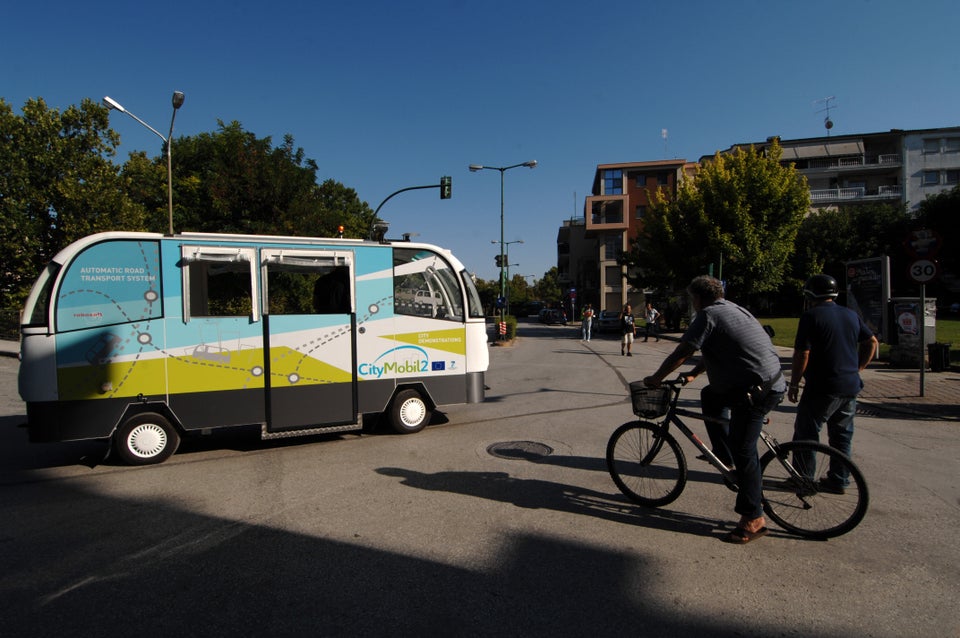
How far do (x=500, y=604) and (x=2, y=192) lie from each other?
30.2 metres

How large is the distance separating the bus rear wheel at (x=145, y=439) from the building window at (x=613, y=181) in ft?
174

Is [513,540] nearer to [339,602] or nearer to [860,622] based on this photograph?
[339,602]

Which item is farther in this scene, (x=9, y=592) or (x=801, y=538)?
(x=801, y=538)

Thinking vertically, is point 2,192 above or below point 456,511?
above

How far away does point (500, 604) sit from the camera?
9.71ft

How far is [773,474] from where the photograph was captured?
3861 millimetres

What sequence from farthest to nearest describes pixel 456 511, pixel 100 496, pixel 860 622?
pixel 100 496
pixel 456 511
pixel 860 622

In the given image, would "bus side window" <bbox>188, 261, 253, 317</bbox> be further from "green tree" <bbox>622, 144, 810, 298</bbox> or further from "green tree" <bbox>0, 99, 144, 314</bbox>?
"green tree" <bbox>622, 144, 810, 298</bbox>

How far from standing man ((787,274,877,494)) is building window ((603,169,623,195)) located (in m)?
52.5

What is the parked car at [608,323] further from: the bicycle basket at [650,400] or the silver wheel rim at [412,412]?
the bicycle basket at [650,400]

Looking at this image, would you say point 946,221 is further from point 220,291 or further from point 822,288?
point 220,291

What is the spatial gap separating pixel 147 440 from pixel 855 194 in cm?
6569

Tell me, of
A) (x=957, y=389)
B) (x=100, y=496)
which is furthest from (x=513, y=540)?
(x=957, y=389)

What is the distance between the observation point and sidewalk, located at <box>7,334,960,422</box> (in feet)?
27.8
